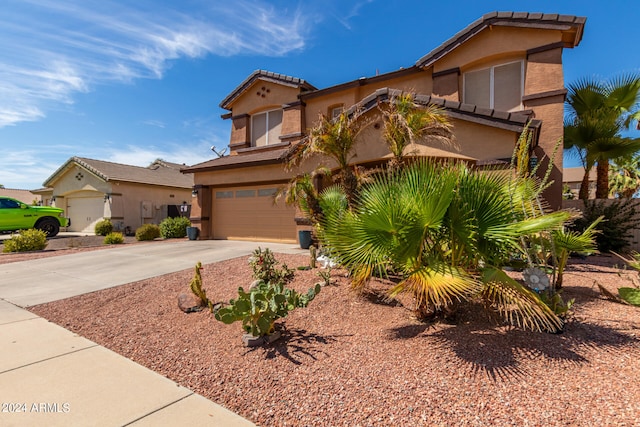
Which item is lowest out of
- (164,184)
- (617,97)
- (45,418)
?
(45,418)

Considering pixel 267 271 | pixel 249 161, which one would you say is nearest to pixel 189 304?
pixel 267 271

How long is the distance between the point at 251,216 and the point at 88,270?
6786 millimetres

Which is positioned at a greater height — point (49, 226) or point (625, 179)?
point (625, 179)

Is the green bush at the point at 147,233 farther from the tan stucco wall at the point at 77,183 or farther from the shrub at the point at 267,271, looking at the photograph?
the shrub at the point at 267,271

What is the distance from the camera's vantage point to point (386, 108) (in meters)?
9.09

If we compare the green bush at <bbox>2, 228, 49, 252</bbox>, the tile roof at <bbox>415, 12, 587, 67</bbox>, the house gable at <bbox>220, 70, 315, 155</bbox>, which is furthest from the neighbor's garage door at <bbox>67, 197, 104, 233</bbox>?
the tile roof at <bbox>415, 12, 587, 67</bbox>

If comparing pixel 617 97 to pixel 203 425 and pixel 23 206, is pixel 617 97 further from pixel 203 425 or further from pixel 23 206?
pixel 23 206

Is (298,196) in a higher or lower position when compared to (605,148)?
lower

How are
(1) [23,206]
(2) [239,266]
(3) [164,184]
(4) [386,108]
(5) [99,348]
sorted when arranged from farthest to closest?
1. (3) [164,184]
2. (1) [23,206]
3. (4) [386,108]
4. (2) [239,266]
5. (5) [99,348]

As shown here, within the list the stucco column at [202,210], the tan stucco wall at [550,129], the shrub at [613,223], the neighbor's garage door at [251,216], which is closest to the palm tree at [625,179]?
the shrub at [613,223]

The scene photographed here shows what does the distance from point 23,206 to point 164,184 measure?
8148 millimetres

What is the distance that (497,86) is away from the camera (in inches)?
440

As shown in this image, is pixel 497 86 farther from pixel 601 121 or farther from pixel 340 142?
pixel 340 142

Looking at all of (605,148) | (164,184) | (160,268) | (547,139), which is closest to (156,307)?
(160,268)
